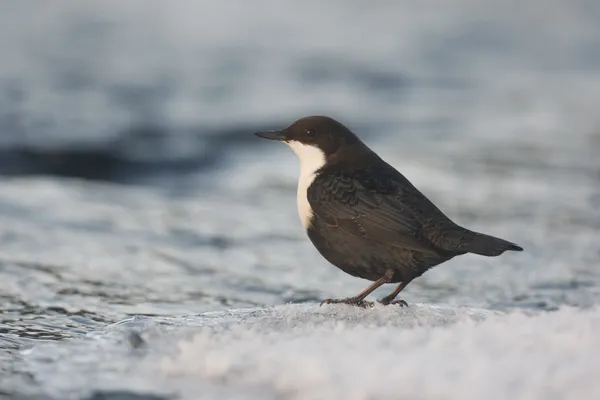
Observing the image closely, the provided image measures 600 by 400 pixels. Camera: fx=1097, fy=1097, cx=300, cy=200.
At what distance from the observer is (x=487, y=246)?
396cm

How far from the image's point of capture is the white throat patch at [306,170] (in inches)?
171

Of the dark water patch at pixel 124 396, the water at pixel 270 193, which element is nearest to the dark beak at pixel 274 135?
the water at pixel 270 193

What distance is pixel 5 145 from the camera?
938cm

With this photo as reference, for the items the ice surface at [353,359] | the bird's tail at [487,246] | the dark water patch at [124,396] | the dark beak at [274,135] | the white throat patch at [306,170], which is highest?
the dark beak at [274,135]

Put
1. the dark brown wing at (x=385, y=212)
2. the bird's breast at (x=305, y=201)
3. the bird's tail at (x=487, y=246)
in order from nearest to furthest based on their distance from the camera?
1. the bird's tail at (x=487, y=246)
2. the dark brown wing at (x=385, y=212)
3. the bird's breast at (x=305, y=201)

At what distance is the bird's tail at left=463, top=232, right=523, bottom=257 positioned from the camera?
3934 millimetres

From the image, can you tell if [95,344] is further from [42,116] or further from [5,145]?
[42,116]

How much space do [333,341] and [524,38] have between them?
14547 millimetres

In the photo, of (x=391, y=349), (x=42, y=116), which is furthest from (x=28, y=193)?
(x=391, y=349)

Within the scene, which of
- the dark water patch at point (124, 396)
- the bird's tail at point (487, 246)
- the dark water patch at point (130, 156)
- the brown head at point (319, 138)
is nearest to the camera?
the dark water patch at point (124, 396)

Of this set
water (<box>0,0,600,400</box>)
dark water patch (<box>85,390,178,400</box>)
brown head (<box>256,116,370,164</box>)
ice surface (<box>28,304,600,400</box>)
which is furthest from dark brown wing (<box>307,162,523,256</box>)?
dark water patch (<box>85,390,178,400</box>)

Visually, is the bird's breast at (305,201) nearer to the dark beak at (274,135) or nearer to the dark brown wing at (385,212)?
the dark brown wing at (385,212)

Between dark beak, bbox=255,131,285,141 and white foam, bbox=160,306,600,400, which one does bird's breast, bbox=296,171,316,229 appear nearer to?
dark beak, bbox=255,131,285,141

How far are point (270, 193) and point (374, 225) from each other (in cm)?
403
